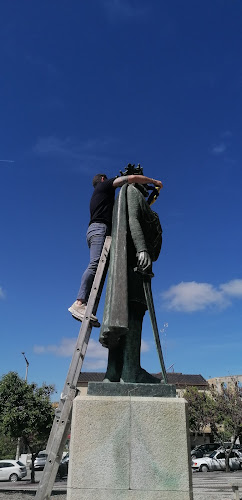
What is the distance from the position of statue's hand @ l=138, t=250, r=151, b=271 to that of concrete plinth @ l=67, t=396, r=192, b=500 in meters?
1.34

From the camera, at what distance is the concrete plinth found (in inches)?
131

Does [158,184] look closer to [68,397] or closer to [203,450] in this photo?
[68,397]

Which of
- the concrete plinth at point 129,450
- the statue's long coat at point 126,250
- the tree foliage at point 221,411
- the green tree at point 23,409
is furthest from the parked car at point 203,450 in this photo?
the concrete plinth at point 129,450

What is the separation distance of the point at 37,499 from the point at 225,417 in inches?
1549

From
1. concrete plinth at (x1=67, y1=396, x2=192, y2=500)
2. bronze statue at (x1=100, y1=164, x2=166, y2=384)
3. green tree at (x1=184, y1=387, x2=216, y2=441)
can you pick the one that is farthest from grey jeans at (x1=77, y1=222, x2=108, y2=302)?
green tree at (x1=184, y1=387, x2=216, y2=441)

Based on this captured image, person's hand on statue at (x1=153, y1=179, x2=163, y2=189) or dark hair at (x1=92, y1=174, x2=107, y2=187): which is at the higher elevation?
dark hair at (x1=92, y1=174, x2=107, y2=187)

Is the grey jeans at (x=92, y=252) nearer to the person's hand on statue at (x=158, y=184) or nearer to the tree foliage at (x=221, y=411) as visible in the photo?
the person's hand on statue at (x=158, y=184)

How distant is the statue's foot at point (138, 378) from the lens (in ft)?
13.1

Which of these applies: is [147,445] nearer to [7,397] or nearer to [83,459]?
[83,459]

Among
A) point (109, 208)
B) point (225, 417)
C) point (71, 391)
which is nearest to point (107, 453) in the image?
point (71, 391)

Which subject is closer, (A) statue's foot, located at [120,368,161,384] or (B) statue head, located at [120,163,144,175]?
(A) statue's foot, located at [120,368,161,384]

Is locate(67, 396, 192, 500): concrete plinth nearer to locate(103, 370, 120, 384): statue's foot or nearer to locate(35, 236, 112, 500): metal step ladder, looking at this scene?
locate(103, 370, 120, 384): statue's foot

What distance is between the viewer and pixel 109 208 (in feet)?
16.7

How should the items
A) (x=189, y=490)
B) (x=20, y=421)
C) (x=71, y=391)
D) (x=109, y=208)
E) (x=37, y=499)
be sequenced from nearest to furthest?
1. (x=189, y=490)
2. (x=37, y=499)
3. (x=71, y=391)
4. (x=109, y=208)
5. (x=20, y=421)
